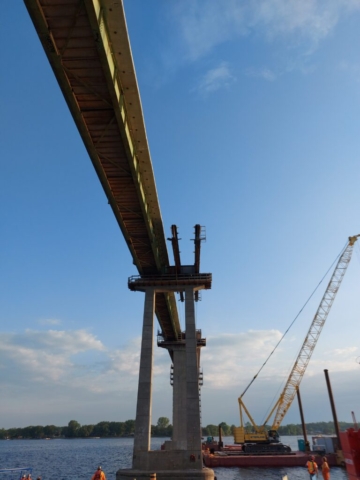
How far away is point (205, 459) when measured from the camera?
4797 cm

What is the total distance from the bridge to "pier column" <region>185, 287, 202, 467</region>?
3.0 inches

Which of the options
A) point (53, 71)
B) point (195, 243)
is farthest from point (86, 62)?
point (195, 243)

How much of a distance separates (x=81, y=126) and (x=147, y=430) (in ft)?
82.0

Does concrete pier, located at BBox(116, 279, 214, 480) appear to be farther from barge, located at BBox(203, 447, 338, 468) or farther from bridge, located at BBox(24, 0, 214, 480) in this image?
barge, located at BBox(203, 447, 338, 468)

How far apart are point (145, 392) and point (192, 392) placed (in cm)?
417

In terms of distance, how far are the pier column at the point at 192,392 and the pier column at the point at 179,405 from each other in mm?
25750

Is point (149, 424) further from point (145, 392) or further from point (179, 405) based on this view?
point (179, 405)

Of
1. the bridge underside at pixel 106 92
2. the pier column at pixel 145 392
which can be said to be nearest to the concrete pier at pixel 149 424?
the pier column at pixel 145 392

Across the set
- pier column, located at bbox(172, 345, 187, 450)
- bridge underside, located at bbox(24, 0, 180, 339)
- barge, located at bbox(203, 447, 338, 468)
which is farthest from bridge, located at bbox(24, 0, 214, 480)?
barge, located at bbox(203, 447, 338, 468)

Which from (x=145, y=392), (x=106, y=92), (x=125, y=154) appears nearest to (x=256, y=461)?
(x=145, y=392)

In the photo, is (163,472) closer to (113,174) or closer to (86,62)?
(113,174)

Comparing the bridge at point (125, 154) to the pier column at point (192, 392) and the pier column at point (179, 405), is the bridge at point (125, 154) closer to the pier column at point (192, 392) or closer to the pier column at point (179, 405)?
the pier column at point (192, 392)

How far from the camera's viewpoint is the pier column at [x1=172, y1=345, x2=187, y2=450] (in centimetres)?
5375

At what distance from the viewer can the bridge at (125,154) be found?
16609 mm
